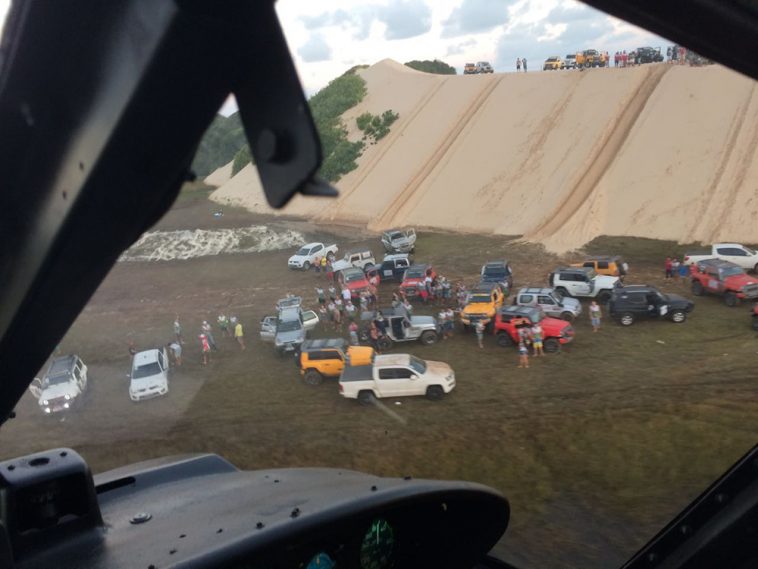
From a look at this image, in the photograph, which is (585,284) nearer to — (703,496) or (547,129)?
(703,496)

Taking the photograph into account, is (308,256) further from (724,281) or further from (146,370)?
(724,281)

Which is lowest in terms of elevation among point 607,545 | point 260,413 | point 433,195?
point 433,195

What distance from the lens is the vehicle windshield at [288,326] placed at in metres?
8.60

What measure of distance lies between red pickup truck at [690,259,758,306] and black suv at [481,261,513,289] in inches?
104

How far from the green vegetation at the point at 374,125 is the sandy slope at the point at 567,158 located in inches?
12.0

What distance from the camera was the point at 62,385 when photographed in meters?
6.29

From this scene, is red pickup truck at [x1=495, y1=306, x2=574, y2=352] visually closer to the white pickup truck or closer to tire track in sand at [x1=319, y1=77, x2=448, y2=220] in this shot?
the white pickup truck

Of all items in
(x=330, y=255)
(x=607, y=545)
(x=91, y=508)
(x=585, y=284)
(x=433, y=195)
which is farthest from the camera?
(x=433, y=195)

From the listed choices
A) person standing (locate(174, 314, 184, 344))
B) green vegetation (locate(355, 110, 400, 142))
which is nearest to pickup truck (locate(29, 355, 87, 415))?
person standing (locate(174, 314, 184, 344))

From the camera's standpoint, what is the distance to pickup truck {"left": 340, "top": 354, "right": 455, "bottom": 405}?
6844mm

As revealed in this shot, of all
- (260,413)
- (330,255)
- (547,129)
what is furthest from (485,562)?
(547,129)

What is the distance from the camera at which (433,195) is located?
18469 millimetres

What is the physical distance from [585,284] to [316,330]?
13.3 ft

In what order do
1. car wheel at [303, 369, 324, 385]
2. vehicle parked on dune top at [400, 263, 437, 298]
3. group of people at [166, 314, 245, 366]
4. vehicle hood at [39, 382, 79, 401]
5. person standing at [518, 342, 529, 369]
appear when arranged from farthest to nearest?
vehicle parked on dune top at [400, 263, 437, 298], group of people at [166, 314, 245, 366], person standing at [518, 342, 529, 369], car wheel at [303, 369, 324, 385], vehicle hood at [39, 382, 79, 401]
